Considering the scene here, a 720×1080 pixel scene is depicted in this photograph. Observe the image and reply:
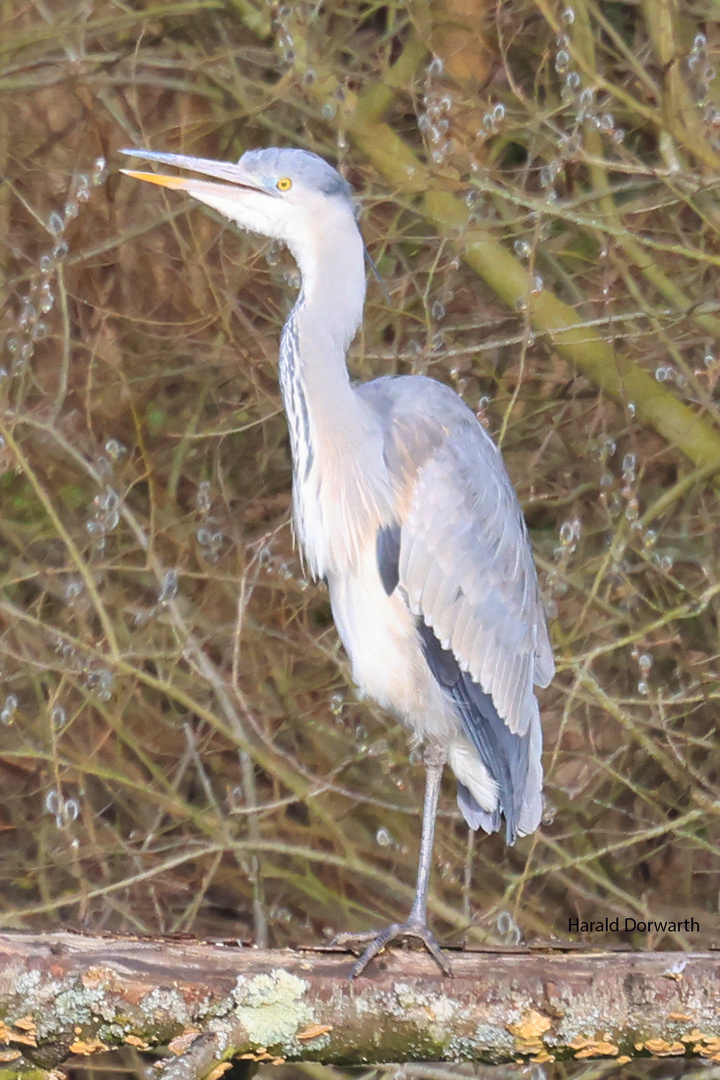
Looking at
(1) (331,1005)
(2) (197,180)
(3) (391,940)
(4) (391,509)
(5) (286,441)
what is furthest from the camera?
(5) (286,441)

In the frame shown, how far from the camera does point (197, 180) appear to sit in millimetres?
2906

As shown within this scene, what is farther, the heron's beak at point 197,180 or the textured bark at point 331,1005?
the heron's beak at point 197,180

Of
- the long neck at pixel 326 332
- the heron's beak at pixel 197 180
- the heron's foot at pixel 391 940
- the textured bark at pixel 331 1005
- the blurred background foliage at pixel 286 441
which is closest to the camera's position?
the textured bark at pixel 331 1005

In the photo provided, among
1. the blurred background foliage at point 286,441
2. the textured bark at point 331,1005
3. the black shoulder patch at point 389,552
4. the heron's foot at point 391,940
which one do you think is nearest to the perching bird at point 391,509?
the black shoulder patch at point 389,552

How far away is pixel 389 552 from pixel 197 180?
856 mm

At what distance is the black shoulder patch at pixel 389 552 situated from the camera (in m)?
3.00

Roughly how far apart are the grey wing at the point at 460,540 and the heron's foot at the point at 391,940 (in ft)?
1.93

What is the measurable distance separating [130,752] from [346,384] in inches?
82.7

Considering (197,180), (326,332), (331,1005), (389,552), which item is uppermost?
(197,180)

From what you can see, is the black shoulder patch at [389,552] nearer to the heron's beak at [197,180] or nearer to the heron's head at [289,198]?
the heron's head at [289,198]

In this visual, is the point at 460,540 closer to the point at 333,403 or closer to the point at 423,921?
the point at 333,403

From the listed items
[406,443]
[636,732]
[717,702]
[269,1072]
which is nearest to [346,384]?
[406,443]

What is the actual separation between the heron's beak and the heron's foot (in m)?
1.48

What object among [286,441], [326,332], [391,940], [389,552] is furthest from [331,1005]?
[286,441]
